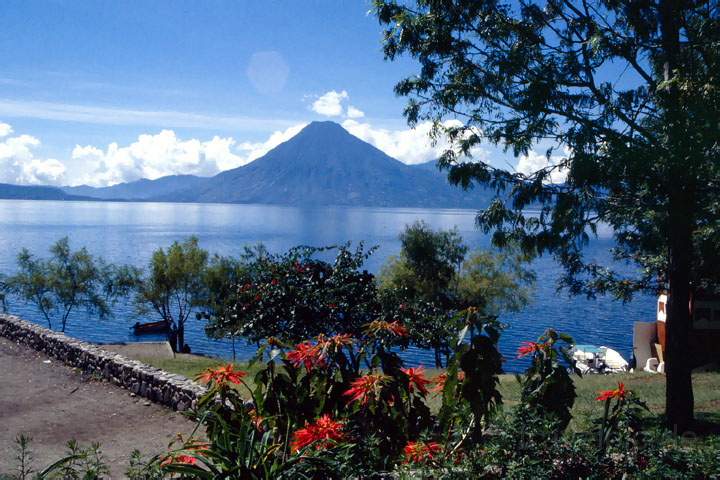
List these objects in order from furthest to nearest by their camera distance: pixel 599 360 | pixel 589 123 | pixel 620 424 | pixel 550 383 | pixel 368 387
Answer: pixel 599 360
pixel 589 123
pixel 550 383
pixel 368 387
pixel 620 424

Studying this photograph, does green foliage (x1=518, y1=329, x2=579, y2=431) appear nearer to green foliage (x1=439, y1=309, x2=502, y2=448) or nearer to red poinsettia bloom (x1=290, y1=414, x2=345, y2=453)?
green foliage (x1=439, y1=309, x2=502, y2=448)

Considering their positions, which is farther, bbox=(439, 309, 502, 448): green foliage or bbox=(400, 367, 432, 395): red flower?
bbox=(400, 367, 432, 395): red flower

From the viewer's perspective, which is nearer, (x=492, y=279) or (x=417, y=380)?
(x=417, y=380)

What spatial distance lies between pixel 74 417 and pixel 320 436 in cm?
792

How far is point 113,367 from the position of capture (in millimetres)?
12508

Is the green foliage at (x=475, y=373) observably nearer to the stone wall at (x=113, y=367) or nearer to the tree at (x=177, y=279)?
the stone wall at (x=113, y=367)

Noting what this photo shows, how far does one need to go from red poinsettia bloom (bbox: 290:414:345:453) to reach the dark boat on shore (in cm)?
4972

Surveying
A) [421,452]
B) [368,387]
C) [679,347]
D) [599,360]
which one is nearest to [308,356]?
[368,387]

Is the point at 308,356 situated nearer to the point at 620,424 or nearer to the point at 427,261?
the point at 620,424

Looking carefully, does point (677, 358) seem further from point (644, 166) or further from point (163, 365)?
point (163, 365)

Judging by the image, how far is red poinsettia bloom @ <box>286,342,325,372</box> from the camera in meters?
4.80

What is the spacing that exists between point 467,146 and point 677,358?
4.99 m

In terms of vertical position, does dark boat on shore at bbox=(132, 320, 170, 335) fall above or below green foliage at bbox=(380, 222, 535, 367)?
below

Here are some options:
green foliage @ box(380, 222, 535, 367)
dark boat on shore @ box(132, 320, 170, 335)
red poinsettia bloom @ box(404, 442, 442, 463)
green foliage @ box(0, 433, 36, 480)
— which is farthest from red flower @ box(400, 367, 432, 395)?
dark boat on shore @ box(132, 320, 170, 335)
